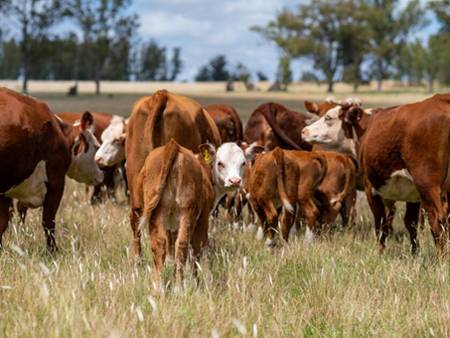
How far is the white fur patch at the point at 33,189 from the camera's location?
648 cm

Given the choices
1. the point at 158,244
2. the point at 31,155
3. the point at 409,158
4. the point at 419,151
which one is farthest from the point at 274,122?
the point at 158,244

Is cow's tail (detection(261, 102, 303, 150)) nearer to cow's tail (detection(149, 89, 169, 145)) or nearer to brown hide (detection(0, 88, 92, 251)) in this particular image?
cow's tail (detection(149, 89, 169, 145))

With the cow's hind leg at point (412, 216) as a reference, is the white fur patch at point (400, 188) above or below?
above

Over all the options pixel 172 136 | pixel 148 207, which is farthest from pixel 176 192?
pixel 172 136

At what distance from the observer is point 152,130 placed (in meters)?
6.56

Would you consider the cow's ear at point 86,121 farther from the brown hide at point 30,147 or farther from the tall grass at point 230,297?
the tall grass at point 230,297

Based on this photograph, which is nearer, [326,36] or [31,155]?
[31,155]

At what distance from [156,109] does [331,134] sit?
3.46 metres

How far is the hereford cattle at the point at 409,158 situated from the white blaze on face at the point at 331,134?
33 centimetres

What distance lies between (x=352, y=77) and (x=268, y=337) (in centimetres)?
7314

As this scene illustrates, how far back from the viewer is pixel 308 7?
253 ft

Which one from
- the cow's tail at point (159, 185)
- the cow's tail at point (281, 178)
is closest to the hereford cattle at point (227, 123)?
the cow's tail at point (281, 178)

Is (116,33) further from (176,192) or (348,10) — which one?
(176,192)

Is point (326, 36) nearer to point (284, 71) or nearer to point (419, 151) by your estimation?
point (284, 71)
